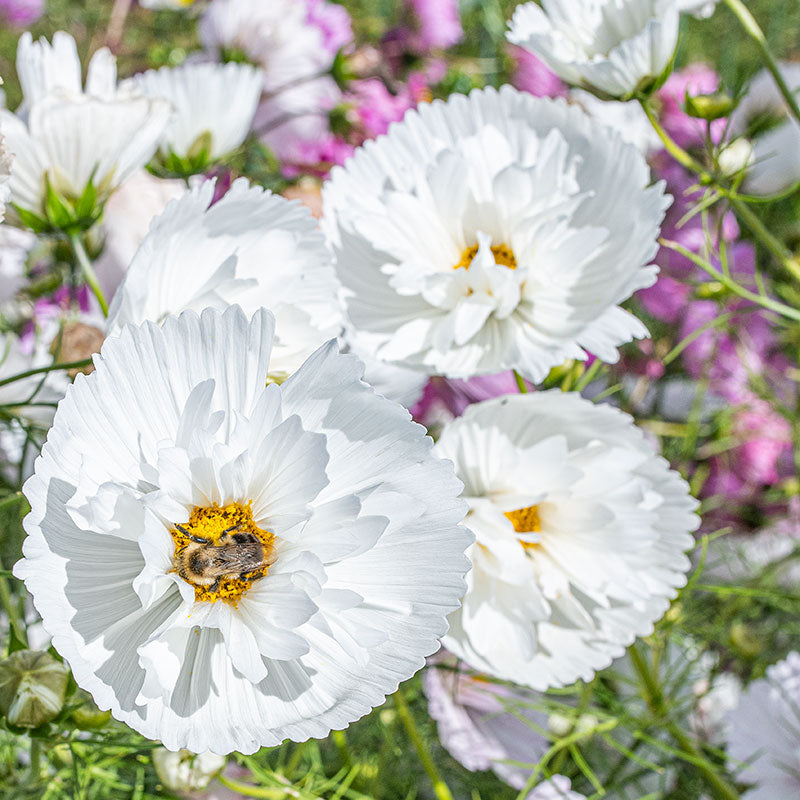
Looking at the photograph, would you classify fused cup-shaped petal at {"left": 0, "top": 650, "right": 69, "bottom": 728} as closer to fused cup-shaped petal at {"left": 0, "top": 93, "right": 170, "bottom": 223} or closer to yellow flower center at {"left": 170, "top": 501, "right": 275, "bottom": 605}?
yellow flower center at {"left": 170, "top": 501, "right": 275, "bottom": 605}

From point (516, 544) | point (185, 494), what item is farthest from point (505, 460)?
point (185, 494)

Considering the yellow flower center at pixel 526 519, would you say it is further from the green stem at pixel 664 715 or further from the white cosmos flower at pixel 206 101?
the white cosmos flower at pixel 206 101

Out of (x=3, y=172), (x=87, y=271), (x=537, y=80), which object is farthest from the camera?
(x=537, y=80)

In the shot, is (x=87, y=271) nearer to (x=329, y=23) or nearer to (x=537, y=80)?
(x=329, y=23)

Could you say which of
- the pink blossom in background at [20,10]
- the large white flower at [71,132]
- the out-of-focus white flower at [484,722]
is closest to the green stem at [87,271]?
the large white flower at [71,132]

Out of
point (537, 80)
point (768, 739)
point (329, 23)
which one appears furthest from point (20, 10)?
point (768, 739)

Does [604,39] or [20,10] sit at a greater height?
[604,39]

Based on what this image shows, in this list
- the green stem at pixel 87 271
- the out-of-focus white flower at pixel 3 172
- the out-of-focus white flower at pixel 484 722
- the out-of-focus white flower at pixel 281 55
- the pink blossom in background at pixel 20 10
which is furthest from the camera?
the pink blossom in background at pixel 20 10

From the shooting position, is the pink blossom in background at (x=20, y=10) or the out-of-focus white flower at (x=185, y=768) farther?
the pink blossom in background at (x=20, y=10)

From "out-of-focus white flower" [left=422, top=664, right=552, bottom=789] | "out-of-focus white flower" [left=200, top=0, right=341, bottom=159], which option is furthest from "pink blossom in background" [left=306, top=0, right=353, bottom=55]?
"out-of-focus white flower" [left=422, top=664, right=552, bottom=789]
